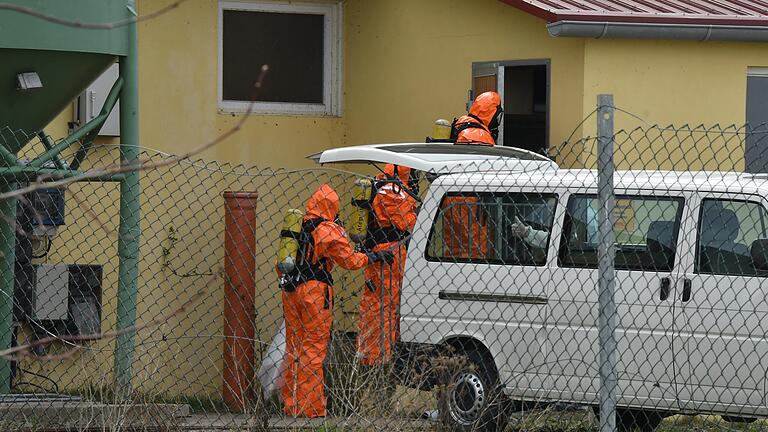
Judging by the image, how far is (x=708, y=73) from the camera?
36.3ft

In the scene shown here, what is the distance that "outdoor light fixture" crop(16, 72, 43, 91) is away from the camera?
7715mm

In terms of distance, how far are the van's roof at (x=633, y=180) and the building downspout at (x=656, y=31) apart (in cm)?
240

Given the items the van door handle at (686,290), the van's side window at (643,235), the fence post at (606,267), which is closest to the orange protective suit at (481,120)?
the van's side window at (643,235)

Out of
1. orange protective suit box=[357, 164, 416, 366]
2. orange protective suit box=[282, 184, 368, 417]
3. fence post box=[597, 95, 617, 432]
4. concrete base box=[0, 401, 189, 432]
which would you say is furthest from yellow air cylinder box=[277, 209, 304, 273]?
fence post box=[597, 95, 617, 432]

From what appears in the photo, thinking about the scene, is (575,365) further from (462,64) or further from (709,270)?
(462,64)

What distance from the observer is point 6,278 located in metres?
8.45

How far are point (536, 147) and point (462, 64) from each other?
117cm

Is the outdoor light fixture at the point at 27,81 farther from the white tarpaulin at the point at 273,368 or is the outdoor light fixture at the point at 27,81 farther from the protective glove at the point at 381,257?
the protective glove at the point at 381,257

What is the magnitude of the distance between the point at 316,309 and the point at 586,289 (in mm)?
2588

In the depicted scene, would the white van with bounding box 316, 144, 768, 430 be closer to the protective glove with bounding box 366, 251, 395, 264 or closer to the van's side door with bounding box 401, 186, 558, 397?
the van's side door with bounding box 401, 186, 558, 397

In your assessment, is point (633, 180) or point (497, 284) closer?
point (633, 180)

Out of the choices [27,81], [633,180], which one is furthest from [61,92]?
[633,180]

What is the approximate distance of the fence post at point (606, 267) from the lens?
16.8 feet

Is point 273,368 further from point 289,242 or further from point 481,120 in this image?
point 481,120
